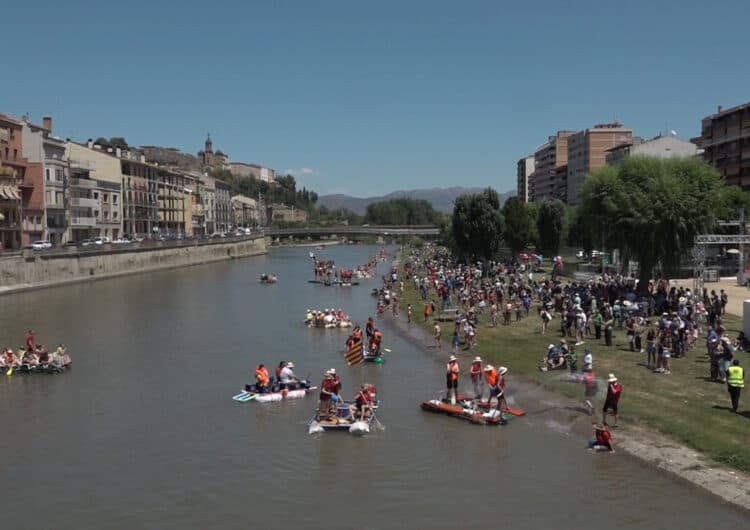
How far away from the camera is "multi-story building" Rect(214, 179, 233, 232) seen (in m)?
168

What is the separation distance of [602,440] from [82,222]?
8079cm

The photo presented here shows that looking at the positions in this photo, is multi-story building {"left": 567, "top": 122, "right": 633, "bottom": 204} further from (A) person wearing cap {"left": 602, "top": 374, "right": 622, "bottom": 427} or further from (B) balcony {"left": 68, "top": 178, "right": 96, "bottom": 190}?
(A) person wearing cap {"left": 602, "top": 374, "right": 622, "bottom": 427}

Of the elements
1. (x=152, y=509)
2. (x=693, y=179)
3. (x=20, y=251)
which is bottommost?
(x=152, y=509)

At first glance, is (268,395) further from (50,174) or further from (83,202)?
(83,202)

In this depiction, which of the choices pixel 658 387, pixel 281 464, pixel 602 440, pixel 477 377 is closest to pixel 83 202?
pixel 477 377

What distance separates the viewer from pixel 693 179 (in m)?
41.3

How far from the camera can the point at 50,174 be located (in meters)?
80.1

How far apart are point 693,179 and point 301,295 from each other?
35.1m

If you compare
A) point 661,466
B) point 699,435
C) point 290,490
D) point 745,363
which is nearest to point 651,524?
point 661,466

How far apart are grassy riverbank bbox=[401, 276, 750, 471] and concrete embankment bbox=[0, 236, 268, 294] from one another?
43221 millimetres

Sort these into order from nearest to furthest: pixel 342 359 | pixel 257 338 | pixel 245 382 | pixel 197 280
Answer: pixel 245 382
pixel 342 359
pixel 257 338
pixel 197 280

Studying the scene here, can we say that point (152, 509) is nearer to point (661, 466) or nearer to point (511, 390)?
point (661, 466)

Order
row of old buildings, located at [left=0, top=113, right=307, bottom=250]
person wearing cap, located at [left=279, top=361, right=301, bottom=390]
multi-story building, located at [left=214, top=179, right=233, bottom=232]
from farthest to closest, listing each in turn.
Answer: multi-story building, located at [left=214, top=179, right=233, bottom=232], row of old buildings, located at [left=0, top=113, right=307, bottom=250], person wearing cap, located at [left=279, top=361, right=301, bottom=390]

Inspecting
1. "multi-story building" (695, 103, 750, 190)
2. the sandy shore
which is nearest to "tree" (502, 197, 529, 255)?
"multi-story building" (695, 103, 750, 190)
